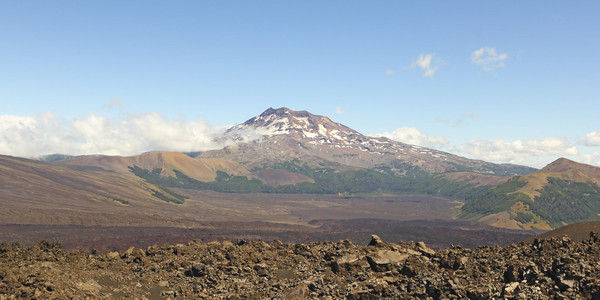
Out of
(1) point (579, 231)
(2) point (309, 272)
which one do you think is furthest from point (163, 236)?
(1) point (579, 231)

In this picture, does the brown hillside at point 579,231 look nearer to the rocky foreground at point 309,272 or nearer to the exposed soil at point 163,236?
the rocky foreground at point 309,272

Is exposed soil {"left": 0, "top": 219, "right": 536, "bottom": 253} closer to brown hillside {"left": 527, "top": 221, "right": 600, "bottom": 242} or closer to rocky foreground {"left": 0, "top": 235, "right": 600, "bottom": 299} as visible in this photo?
rocky foreground {"left": 0, "top": 235, "right": 600, "bottom": 299}

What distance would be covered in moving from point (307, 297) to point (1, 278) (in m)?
18.3

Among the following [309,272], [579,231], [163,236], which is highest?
[579,231]

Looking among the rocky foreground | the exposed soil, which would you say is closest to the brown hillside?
the rocky foreground

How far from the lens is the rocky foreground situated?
24.1m

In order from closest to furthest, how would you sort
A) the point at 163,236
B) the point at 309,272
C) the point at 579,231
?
the point at 309,272 → the point at 579,231 → the point at 163,236

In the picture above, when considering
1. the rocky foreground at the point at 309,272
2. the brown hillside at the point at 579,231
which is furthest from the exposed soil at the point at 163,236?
the brown hillside at the point at 579,231

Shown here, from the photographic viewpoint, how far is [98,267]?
112ft

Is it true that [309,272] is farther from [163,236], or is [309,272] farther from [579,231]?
[163,236]

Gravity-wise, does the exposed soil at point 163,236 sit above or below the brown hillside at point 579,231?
below

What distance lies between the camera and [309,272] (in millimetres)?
32688

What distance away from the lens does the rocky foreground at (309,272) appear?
2408 cm

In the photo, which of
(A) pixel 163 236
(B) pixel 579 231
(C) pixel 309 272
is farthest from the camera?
(A) pixel 163 236
